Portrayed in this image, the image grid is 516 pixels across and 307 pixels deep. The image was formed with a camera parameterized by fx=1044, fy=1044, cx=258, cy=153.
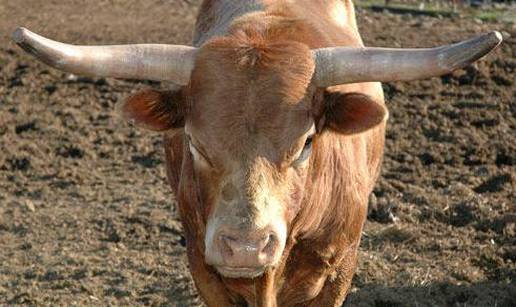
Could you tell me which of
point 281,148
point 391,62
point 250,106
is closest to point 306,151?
point 281,148

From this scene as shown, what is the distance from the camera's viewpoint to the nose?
3.96m

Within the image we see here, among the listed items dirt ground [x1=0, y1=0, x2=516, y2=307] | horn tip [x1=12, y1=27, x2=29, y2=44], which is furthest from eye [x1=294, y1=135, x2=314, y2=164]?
horn tip [x1=12, y1=27, x2=29, y2=44]

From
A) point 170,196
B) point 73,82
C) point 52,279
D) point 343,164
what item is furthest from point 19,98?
point 343,164

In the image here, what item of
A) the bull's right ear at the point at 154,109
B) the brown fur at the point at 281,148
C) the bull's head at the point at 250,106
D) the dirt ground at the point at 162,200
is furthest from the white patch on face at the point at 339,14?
the bull's right ear at the point at 154,109

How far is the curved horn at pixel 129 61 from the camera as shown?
4.44 meters

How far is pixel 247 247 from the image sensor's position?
396 cm

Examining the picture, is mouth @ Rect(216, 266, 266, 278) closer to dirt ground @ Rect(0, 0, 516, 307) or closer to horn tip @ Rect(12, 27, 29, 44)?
dirt ground @ Rect(0, 0, 516, 307)

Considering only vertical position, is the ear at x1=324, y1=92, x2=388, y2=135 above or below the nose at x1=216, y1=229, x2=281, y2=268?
above

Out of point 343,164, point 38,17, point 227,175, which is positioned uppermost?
point 227,175

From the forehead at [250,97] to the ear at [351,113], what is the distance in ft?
0.51

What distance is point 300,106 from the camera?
4340 mm

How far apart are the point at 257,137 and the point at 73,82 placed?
7061 mm

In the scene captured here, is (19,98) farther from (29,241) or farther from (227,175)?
(227,175)

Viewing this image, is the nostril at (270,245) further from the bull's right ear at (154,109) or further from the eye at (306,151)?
the bull's right ear at (154,109)
